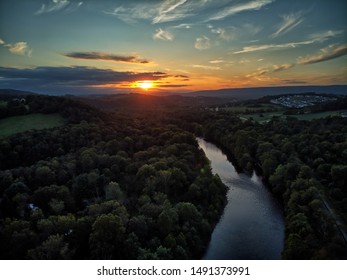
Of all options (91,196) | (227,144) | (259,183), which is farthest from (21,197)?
(227,144)

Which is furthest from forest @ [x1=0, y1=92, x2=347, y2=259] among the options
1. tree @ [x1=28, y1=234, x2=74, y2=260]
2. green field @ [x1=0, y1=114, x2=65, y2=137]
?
green field @ [x1=0, y1=114, x2=65, y2=137]

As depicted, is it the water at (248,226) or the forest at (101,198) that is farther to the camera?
the water at (248,226)

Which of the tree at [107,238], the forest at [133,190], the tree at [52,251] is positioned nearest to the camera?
the tree at [52,251]

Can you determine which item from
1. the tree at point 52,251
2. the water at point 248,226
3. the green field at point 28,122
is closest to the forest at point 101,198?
the tree at point 52,251

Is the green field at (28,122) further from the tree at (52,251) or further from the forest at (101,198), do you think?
the tree at (52,251)

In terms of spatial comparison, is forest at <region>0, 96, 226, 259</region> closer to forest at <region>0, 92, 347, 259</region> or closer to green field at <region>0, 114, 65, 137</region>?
forest at <region>0, 92, 347, 259</region>
